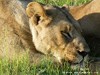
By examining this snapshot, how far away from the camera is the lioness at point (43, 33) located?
17.9ft

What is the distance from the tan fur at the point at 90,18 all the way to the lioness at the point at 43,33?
38.7 inches

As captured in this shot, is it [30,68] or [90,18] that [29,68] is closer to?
[30,68]

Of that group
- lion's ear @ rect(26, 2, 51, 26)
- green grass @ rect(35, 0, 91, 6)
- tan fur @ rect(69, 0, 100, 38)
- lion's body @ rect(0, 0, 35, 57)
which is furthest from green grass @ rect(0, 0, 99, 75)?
green grass @ rect(35, 0, 91, 6)

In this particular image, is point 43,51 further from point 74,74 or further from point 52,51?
point 74,74

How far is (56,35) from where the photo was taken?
552 centimetres

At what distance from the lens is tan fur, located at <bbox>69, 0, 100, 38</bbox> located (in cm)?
665

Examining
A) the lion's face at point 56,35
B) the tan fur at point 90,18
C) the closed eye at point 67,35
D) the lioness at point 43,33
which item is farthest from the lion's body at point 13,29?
the tan fur at point 90,18

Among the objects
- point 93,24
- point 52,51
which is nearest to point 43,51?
point 52,51

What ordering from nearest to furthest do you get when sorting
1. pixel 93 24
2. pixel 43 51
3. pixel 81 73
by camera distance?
1. pixel 81 73
2. pixel 43 51
3. pixel 93 24

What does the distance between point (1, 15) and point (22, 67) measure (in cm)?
95

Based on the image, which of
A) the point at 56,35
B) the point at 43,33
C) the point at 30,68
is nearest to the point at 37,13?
the point at 43,33

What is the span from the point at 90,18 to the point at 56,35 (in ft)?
4.39

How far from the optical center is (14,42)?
18.8 feet

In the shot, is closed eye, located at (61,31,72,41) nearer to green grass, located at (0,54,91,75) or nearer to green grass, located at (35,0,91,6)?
green grass, located at (0,54,91,75)
